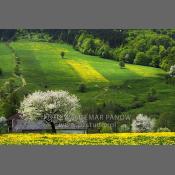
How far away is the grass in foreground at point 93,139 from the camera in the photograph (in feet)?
85.7

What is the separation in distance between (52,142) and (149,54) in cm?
535

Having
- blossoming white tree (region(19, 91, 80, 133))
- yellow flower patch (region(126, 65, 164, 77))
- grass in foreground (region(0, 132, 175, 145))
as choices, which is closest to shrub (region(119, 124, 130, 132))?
grass in foreground (region(0, 132, 175, 145))

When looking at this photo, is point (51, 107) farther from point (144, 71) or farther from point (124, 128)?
point (144, 71)

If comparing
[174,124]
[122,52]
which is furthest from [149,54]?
[174,124]

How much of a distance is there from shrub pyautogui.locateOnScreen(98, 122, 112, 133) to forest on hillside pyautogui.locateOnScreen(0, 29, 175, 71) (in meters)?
2.71

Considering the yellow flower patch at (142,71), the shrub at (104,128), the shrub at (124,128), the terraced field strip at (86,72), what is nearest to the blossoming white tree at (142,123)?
the shrub at (124,128)

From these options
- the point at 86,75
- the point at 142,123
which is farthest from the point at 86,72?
the point at 142,123

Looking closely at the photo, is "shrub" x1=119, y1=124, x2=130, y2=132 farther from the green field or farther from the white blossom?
the white blossom

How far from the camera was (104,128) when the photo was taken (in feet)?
89.1

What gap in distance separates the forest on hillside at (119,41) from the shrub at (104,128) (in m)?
2.71

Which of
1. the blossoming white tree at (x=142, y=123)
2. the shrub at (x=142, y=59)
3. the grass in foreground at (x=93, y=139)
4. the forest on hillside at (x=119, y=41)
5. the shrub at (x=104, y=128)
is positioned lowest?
the grass in foreground at (x=93, y=139)

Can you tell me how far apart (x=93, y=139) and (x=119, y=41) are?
4.19 m

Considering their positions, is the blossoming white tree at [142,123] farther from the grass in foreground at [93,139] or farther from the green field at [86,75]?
the grass in foreground at [93,139]

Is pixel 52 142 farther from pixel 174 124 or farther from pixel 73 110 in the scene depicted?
pixel 174 124
